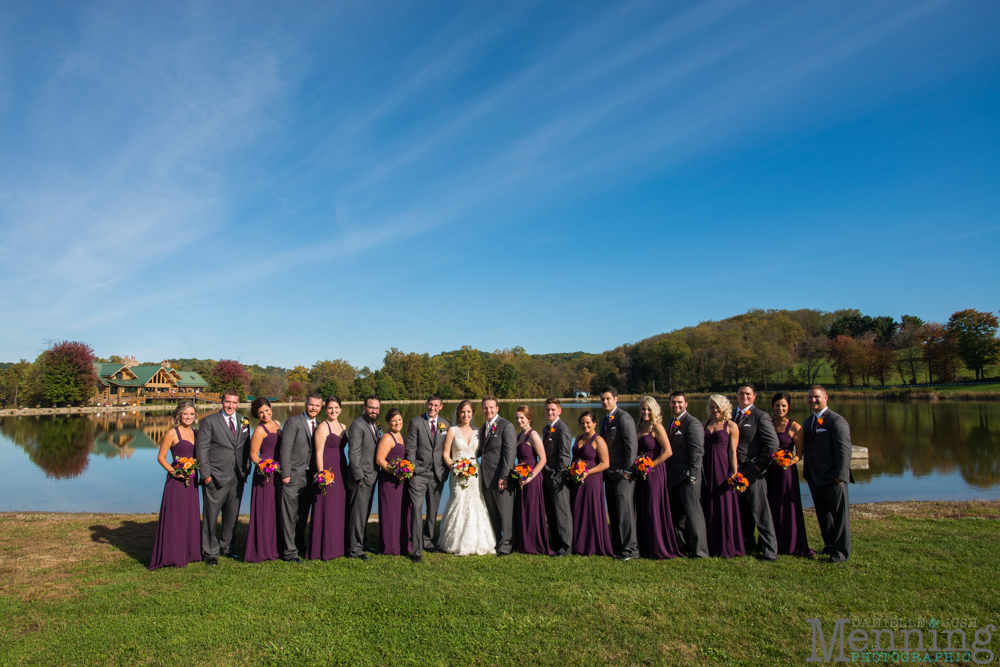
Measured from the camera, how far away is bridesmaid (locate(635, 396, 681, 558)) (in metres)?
6.48

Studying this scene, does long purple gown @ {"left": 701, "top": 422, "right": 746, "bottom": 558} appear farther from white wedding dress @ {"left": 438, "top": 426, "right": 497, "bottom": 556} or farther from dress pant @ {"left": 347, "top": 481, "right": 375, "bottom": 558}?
dress pant @ {"left": 347, "top": 481, "right": 375, "bottom": 558}

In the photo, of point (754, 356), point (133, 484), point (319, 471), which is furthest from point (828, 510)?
point (754, 356)

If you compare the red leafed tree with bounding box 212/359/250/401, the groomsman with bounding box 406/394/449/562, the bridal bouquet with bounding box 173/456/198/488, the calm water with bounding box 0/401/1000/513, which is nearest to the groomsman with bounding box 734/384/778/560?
the groomsman with bounding box 406/394/449/562

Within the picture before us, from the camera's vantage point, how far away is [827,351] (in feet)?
245

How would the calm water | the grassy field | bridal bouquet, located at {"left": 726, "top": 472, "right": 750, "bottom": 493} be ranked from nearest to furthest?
the grassy field, bridal bouquet, located at {"left": 726, "top": 472, "right": 750, "bottom": 493}, the calm water

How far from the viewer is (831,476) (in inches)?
248

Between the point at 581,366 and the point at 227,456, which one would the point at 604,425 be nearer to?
the point at 227,456

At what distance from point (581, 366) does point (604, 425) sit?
104090 millimetres

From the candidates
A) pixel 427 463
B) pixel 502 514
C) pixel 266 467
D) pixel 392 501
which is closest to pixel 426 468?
pixel 427 463

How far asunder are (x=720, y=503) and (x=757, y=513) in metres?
0.47

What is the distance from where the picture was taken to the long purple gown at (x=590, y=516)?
666 centimetres

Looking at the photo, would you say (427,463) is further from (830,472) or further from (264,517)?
(830,472)

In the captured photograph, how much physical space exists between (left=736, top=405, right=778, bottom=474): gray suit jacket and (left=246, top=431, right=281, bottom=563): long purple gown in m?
5.93

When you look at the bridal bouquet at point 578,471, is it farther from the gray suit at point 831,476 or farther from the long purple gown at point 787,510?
the gray suit at point 831,476
